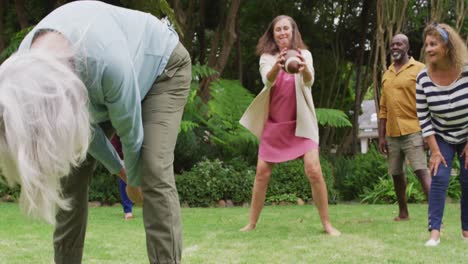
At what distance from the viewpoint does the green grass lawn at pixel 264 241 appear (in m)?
4.11

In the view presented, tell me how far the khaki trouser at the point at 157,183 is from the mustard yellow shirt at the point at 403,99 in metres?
3.71

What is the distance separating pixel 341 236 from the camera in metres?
5.12

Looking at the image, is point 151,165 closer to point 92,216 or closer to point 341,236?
point 341,236

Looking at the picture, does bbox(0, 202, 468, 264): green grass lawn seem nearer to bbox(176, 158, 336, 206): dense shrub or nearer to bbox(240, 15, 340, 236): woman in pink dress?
bbox(240, 15, 340, 236): woman in pink dress

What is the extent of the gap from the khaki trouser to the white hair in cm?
89

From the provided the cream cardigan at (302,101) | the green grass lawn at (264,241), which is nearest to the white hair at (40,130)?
the green grass lawn at (264,241)

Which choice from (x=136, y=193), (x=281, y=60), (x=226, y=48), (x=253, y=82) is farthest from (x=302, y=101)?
(x=253, y=82)

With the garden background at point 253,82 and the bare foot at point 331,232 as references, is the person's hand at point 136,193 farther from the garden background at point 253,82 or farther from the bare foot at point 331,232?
the garden background at point 253,82

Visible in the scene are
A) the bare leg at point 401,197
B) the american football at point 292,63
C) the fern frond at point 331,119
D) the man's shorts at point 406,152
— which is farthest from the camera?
the fern frond at point 331,119

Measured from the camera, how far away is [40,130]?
1869 mm

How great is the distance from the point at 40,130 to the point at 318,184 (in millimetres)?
3697

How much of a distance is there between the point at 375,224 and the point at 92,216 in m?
2.92

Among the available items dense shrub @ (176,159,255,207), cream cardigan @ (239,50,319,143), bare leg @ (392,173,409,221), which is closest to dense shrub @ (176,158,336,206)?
dense shrub @ (176,159,255,207)

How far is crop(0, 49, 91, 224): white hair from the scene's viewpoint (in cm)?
185
